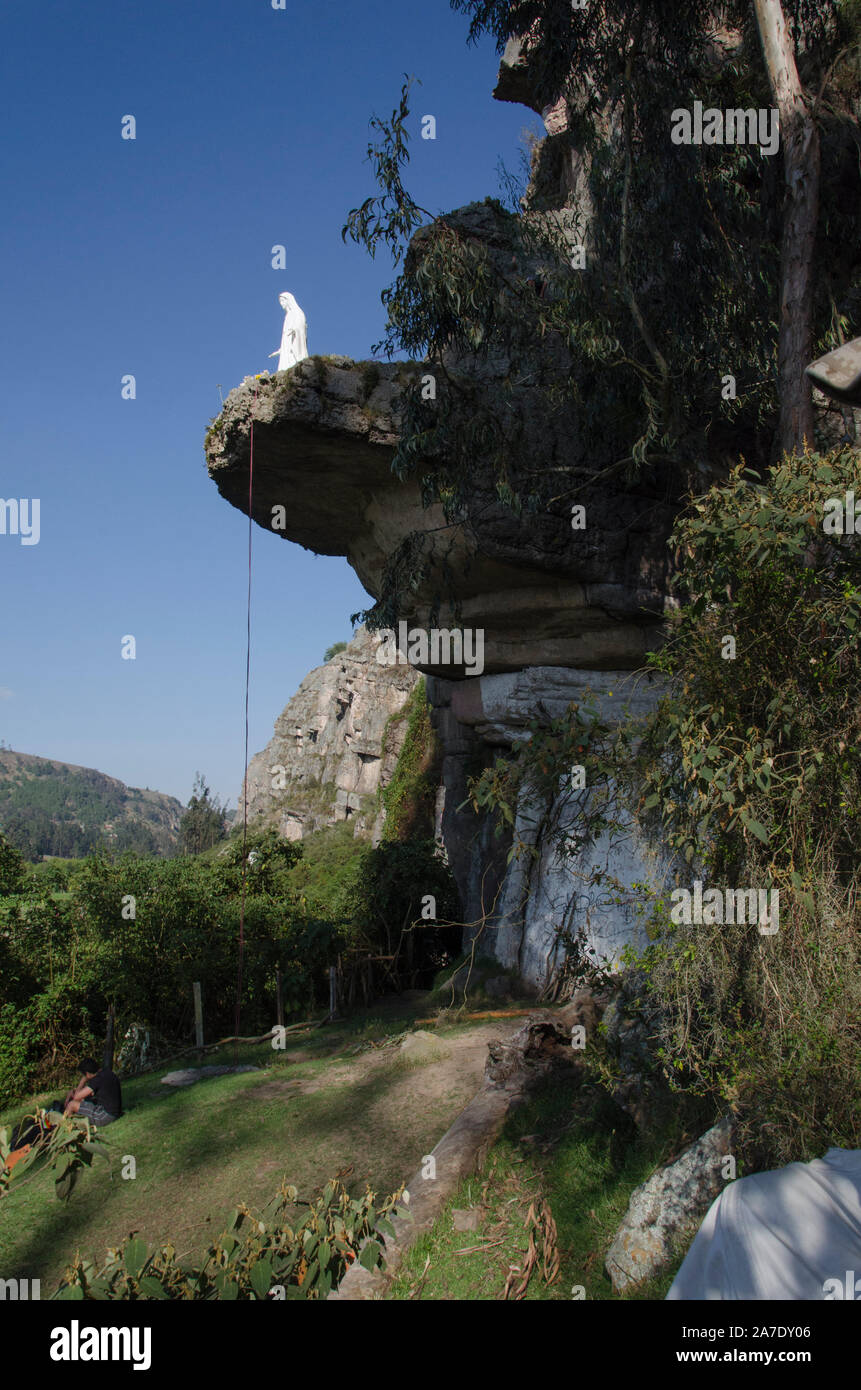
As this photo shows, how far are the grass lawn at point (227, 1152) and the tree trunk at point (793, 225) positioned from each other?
7.09 metres

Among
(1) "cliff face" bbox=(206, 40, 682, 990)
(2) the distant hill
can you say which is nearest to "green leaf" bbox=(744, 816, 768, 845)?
(1) "cliff face" bbox=(206, 40, 682, 990)

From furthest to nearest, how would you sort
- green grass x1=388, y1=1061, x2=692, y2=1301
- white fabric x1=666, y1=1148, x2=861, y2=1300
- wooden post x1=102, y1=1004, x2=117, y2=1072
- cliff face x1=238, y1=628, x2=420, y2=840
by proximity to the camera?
cliff face x1=238, y1=628, x2=420, y2=840, wooden post x1=102, y1=1004, x2=117, y2=1072, green grass x1=388, y1=1061, x2=692, y2=1301, white fabric x1=666, y1=1148, x2=861, y2=1300

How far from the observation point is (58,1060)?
12.5 meters

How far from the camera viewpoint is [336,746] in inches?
1763

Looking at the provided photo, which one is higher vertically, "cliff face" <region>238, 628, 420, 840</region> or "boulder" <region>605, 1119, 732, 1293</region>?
"cliff face" <region>238, 628, 420, 840</region>

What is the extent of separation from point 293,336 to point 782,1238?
11900 mm

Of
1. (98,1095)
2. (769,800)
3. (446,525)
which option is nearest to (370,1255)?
(769,800)

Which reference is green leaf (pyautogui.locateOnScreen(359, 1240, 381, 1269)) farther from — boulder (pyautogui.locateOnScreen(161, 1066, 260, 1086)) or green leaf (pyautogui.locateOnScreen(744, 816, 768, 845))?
boulder (pyautogui.locateOnScreen(161, 1066, 260, 1086))

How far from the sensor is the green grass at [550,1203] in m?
4.98

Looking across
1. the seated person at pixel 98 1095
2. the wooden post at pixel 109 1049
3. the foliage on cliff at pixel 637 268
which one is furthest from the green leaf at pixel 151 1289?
the foliage on cliff at pixel 637 268

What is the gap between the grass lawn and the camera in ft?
22.3

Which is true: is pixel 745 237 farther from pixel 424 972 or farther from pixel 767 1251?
pixel 424 972

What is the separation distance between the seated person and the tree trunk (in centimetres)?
925

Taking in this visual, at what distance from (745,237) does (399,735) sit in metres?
24.9
